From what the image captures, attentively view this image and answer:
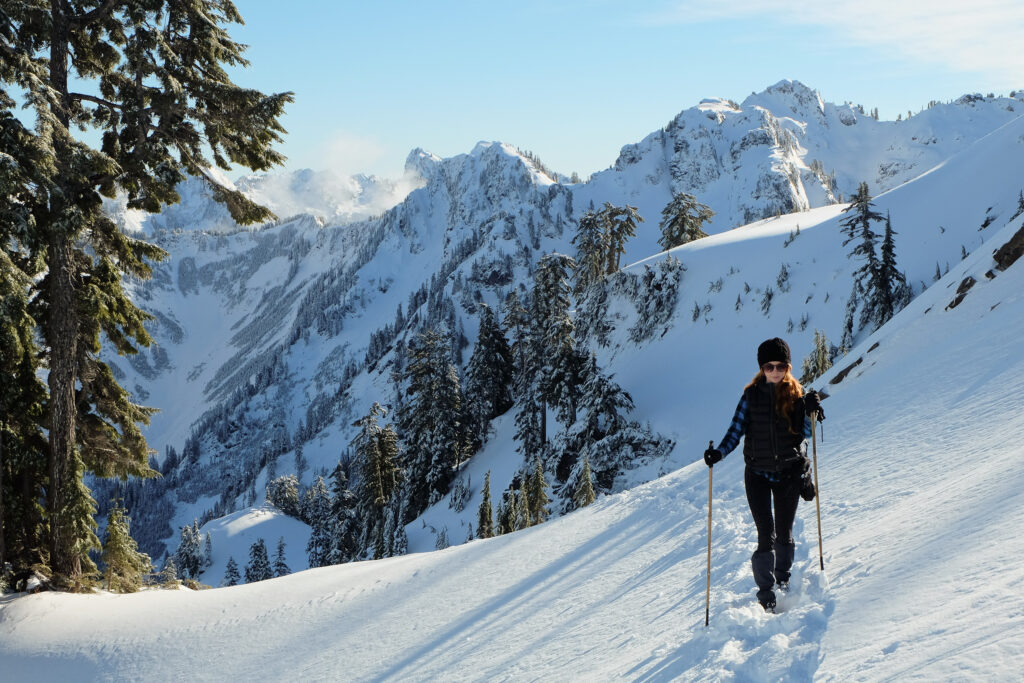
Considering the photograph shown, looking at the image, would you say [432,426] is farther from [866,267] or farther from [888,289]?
[888,289]

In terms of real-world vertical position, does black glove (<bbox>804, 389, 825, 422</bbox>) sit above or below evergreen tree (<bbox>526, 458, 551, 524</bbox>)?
above

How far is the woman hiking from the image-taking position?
5.66 metres

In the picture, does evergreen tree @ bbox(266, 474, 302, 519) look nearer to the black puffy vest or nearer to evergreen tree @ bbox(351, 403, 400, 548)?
evergreen tree @ bbox(351, 403, 400, 548)

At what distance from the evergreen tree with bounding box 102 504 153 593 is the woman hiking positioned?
1114 centimetres

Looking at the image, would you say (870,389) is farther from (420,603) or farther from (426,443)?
(426,443)

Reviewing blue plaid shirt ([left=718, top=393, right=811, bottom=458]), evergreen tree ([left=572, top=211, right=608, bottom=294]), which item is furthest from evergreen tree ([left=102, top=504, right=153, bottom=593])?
evergreen tree ([left=572, top=211, right=608, bottom=294])

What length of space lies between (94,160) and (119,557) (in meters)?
7.31

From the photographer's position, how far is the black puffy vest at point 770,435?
18.6 feet

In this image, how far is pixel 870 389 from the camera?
41.9 ft

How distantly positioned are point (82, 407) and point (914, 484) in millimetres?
13508

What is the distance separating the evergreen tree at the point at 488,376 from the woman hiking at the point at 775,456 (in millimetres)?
46795

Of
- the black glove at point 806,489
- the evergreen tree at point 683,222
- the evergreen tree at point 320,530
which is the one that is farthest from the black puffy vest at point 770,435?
the evergreen tree at point 683,222

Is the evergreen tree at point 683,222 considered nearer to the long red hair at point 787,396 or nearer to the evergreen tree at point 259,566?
the evergreen tree at point 259,566

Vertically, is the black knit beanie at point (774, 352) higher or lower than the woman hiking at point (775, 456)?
higher
